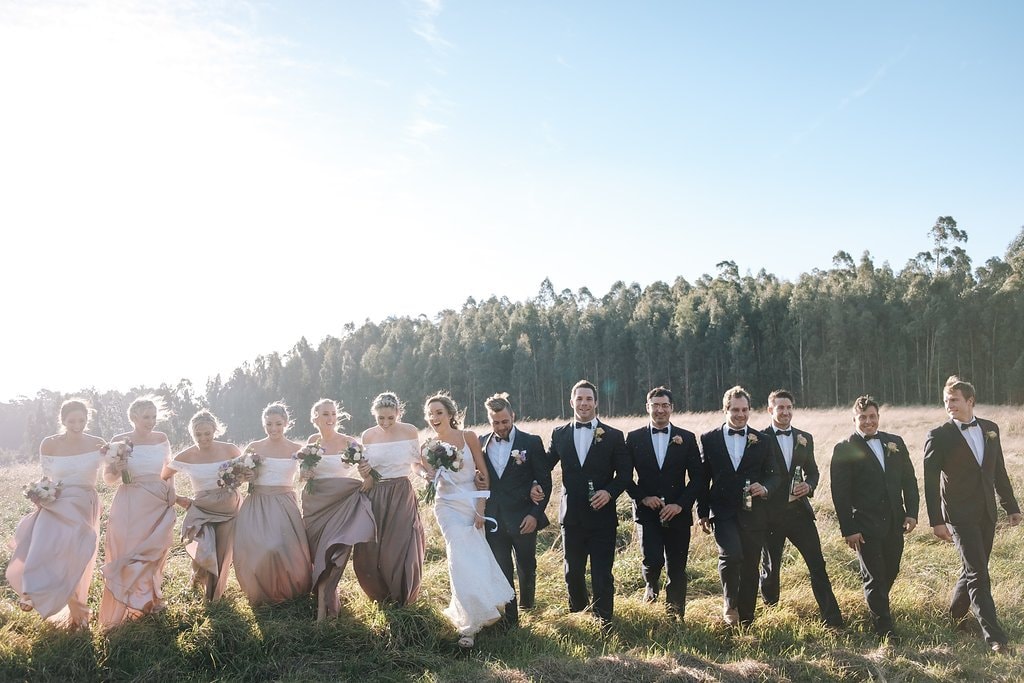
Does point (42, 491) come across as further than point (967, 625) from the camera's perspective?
No

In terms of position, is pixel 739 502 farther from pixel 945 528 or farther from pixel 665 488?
pixel 945 528

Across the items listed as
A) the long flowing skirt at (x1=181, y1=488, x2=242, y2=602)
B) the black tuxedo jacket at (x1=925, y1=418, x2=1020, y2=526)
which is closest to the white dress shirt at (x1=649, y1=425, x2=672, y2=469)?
the black tuxedo jacket at (x1=925, y1=418, x2=1020, y2=526)

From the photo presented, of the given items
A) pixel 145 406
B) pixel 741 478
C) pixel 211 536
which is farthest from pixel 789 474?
pixel 145 406

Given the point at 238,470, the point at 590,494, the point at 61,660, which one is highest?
the point at 238,470

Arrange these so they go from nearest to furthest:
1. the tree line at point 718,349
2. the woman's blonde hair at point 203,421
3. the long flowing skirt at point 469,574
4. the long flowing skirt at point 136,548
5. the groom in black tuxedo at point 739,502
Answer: the long flowing skirt at point 469,574 < the long flowing skirt at point 136,548 < the groom in black tuxedo at point 739,502 < the woman's blonde hair at point 203,421 < the tree line at point 718,349

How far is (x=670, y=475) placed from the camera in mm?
7055

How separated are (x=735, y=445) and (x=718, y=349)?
5139 centimetres

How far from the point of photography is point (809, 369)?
53.5 meters

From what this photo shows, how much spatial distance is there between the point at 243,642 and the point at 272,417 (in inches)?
86.1

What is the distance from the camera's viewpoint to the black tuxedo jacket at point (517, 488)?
7090mm

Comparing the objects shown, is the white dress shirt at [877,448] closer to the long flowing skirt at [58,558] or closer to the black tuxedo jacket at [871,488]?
A: the black tuxedo jacket at [871,488]

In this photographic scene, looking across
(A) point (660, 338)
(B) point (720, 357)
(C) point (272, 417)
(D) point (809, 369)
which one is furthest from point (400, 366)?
(C) point (272, 417)

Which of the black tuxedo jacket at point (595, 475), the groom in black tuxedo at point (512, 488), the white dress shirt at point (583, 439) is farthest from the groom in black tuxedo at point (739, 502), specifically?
the groom in black tuxedo at point (512, 488)

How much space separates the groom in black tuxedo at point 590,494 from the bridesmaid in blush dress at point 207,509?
3.34 metres
